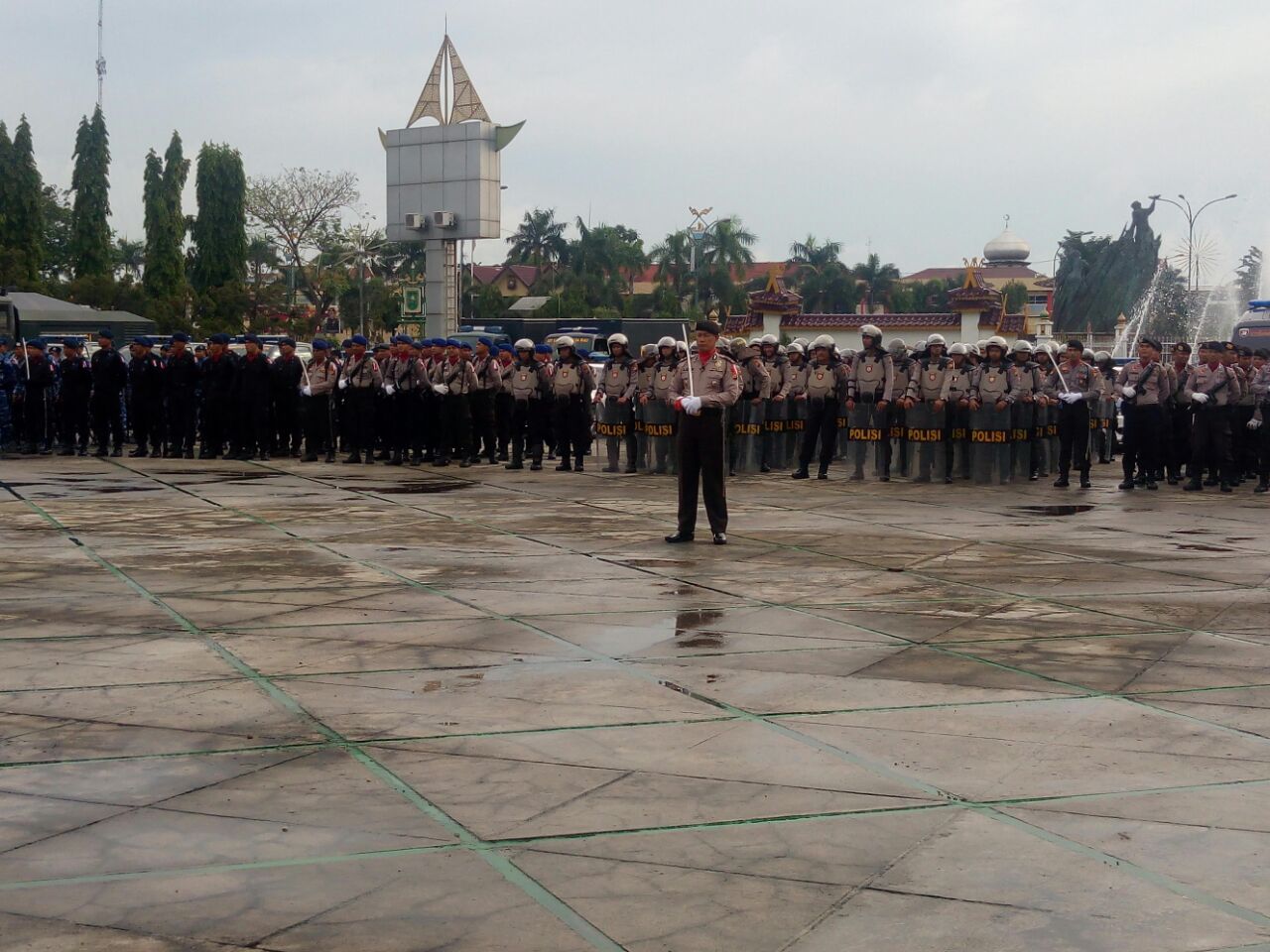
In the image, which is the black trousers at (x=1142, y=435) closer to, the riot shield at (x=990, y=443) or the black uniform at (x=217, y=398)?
the riot shield at (x=990, y=443)

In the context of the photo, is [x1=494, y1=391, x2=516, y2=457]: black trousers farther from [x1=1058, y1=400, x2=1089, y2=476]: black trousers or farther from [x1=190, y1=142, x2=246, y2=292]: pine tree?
[x1=190, y1=142, x2=246, y2=292]: pine tree

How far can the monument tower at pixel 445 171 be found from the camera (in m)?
45.6

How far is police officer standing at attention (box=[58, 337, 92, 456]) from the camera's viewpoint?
22547 millimetres

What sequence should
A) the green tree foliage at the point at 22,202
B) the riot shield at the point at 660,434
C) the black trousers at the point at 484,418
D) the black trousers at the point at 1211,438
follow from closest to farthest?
the black trousers at the point at 1211,438 → the riot shield at the point at 660,434 → the black trousers at the point at 484,418 → the green tree foliage at the point at 22,202

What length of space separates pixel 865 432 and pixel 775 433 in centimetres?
227

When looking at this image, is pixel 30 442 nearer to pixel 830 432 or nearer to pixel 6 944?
pixel 830 432

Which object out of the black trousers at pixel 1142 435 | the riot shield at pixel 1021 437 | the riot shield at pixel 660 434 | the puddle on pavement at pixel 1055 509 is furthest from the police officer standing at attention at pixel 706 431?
the black trousers at pixel 1142 435

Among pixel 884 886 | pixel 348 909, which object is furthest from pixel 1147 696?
pixel 348 909

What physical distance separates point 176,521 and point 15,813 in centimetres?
904

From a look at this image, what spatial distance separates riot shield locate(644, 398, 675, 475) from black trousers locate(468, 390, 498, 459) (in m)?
2.73

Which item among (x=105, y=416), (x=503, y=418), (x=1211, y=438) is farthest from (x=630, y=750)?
(x=105, y=416)

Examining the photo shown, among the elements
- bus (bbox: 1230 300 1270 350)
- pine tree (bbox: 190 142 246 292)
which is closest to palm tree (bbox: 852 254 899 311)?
pine tree (bbox: 190 142 246 292)

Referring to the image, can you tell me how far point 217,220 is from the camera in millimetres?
71312

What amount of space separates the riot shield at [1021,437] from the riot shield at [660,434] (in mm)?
4368
